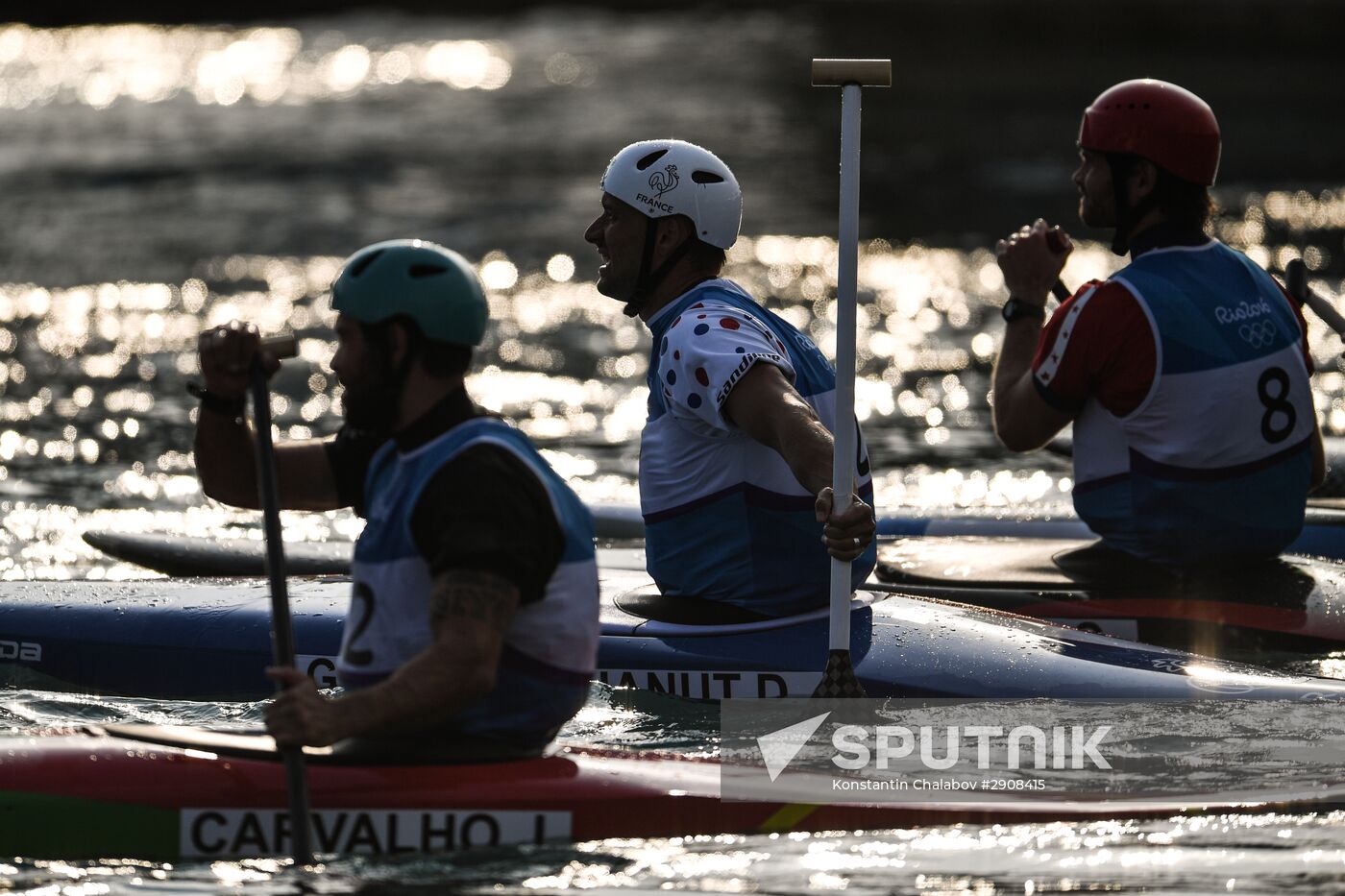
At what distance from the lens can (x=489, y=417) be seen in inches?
168

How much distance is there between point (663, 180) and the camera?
18.9ft

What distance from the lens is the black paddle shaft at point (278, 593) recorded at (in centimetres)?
418

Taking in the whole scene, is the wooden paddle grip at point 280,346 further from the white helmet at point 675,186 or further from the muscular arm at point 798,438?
the white helmet at point 675,186

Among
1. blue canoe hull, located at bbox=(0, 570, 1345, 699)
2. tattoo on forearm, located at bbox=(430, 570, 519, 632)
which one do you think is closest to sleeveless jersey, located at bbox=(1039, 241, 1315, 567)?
blue canoe hull, located at bbox=(0, 570, 1345, 699)

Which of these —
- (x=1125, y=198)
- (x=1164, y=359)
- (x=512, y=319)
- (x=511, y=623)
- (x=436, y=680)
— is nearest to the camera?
(x=436, y=680)

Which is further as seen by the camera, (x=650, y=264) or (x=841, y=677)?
(x=650, y=264)

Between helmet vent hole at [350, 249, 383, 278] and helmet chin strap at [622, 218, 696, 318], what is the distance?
158 centimetres

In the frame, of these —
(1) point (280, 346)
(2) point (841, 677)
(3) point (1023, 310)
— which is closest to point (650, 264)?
(2) point (841, 677)

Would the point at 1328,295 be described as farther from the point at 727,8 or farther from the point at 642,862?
the point at 727,8

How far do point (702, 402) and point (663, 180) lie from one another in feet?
2.18

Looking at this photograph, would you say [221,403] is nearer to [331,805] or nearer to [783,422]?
[331,805]

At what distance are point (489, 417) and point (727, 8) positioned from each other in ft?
204

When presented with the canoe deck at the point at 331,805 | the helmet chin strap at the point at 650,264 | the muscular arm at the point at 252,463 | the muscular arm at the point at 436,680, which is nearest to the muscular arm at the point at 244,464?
the muscular arm at the point at 252,463

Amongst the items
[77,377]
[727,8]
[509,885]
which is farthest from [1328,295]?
[727,8]
